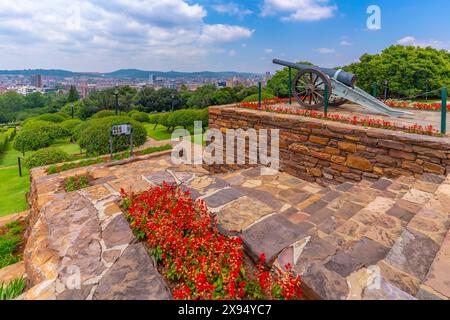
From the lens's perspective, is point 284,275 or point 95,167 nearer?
point 284,275

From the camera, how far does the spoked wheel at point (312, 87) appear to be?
5.57m

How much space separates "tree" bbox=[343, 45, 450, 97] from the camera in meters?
16.2

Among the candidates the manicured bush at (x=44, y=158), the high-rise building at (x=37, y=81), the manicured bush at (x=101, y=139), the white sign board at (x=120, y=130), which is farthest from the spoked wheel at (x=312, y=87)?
the high-rise building at (x=37, y=81)

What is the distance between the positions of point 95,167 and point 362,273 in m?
5.37

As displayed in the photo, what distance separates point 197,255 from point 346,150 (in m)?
3.00

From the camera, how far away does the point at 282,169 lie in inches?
186

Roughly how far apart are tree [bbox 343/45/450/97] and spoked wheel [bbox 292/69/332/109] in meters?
13.1

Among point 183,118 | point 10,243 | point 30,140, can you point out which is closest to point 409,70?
point 183,118

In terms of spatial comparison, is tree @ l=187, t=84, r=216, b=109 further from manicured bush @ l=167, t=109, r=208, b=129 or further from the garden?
manicured bush @ l=167, t=109, r=208, b=129

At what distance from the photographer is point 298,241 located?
70.8 inches

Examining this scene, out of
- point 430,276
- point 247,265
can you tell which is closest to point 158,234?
point 247,265

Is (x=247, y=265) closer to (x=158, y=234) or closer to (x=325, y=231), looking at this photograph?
(x=158, y=234)

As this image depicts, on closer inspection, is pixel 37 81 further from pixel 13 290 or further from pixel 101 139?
pixel 13 290

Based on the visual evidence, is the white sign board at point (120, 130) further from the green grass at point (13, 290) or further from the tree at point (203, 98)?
the tree at point (203, 98)
